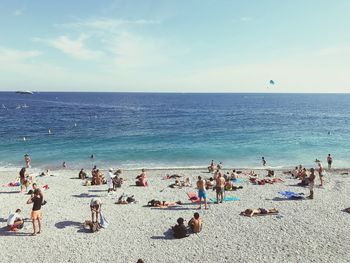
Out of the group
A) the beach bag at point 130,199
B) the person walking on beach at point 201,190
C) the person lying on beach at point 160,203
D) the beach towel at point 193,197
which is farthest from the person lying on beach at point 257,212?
the beach bag at point 130,199

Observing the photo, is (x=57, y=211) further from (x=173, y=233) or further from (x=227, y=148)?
(x=227, y=148)

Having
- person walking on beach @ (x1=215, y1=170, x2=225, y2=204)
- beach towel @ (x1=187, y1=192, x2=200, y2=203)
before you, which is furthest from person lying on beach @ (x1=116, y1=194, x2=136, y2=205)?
person walking on beach @ (x1=215, y1=170, x2=225, y2=204)

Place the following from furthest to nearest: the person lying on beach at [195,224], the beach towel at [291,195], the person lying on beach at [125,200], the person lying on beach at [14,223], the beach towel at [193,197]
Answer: the beach towel at [291,195]
the beach towel at [193,197]
the person lying on beach at [125,200]
the person lying on beach at [14,223]
the person lying on beach at [195,224]

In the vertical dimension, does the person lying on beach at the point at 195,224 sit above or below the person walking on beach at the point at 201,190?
below

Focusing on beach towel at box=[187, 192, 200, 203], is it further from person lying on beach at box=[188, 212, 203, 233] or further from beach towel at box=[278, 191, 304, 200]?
beach towel at box=[278, 191, 304, 200]

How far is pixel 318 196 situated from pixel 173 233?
10669mm

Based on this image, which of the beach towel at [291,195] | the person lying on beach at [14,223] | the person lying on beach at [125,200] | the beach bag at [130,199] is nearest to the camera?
the person lying on beach at [14,223]

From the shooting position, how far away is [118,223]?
1548cm

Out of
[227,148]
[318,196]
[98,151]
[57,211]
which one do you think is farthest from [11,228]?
[227,148]

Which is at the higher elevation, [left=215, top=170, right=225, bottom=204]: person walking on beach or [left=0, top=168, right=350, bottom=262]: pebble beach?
[left=215, top=170, right=225, bottom=204]: person walking on beach

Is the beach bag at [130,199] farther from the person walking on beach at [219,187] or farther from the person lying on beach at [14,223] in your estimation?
the person lying on beach at [14,223]

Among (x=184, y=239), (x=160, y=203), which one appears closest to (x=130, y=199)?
(x=160, y=203)

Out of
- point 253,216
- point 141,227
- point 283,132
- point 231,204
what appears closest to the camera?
point 141,227

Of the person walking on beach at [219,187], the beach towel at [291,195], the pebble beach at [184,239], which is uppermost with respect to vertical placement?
the person walking on beach at [219,187]
